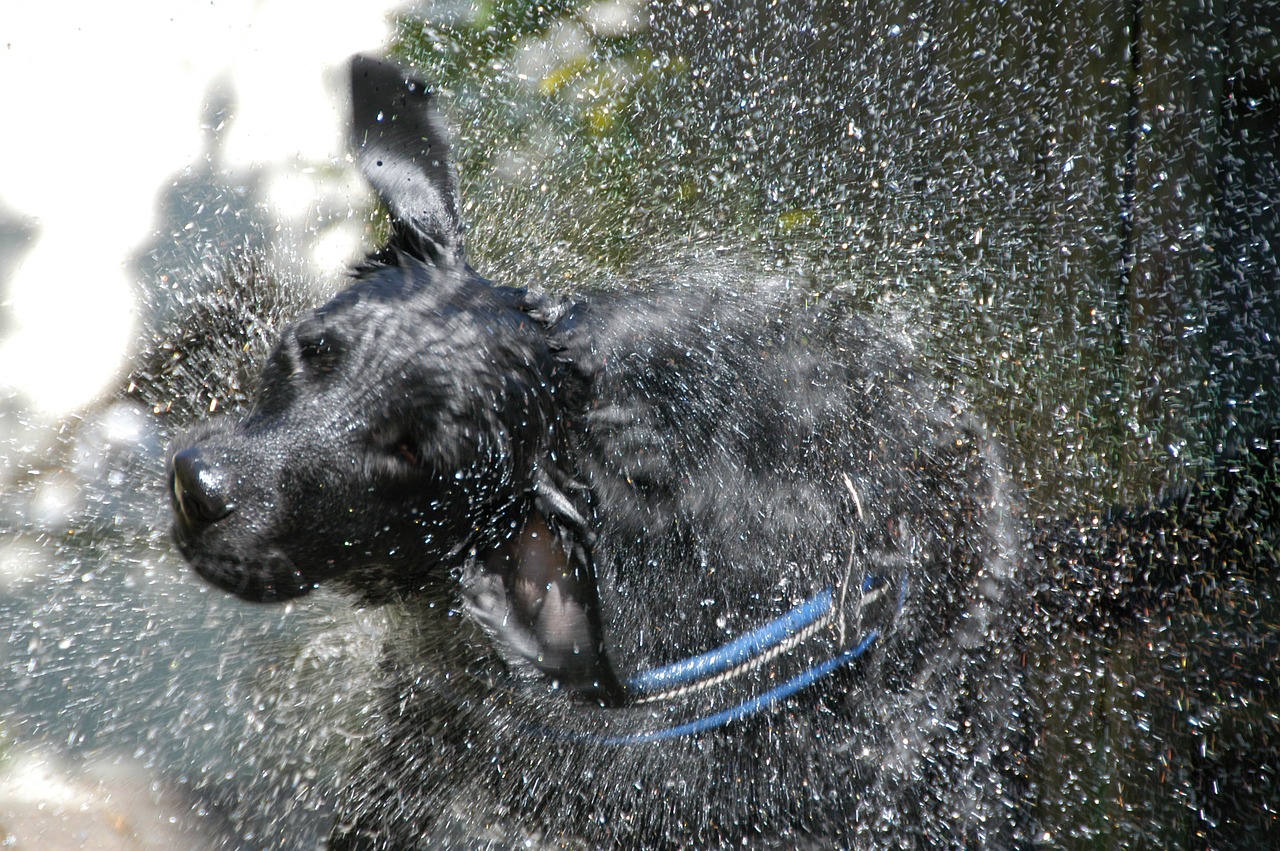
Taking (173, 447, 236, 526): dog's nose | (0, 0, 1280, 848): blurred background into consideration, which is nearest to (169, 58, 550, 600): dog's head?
(173, 447, 236, 526): dog's nose

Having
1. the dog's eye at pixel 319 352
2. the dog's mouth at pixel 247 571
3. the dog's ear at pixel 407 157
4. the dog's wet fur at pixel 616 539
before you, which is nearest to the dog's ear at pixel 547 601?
the dog's wet fur at pixel 616 539

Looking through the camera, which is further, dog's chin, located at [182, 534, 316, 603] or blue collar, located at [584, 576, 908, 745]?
blue collar, located at [584, 576, 908, 745]

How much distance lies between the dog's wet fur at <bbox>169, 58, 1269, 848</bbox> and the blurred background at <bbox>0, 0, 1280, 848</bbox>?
0.39 m

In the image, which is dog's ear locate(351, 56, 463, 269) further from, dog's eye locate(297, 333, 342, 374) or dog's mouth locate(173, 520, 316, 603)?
dog's mouth locate(173, 520, 316, 603)

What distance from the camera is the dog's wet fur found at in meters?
1.53

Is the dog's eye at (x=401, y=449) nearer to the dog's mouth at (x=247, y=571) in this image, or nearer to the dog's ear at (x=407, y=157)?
the dog's mouth at (x=247, y=571)

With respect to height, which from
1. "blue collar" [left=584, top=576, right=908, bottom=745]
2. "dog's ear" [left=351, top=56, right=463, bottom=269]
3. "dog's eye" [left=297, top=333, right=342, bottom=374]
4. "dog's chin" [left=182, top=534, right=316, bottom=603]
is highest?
"dog's ear" [left=351, top=56, right=463, bottom=269]

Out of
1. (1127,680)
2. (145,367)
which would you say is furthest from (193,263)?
(1127,680)

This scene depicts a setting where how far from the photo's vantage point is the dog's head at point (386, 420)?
1.39m

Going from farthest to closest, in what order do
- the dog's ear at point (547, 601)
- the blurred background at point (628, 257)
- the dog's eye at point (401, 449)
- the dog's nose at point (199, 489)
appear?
1. the blurred background at point (628, 257)
2. the dog's ear at point (547, 601)
3. the dog's eye at point (401, 449)
4. the dog's nose at point (199, 489)

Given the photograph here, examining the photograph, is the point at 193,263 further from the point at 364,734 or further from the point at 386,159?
the point at 364,734

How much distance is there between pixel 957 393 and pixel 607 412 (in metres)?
1.54

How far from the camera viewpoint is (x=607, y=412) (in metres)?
1.79

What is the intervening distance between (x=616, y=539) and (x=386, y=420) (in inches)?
22.7
